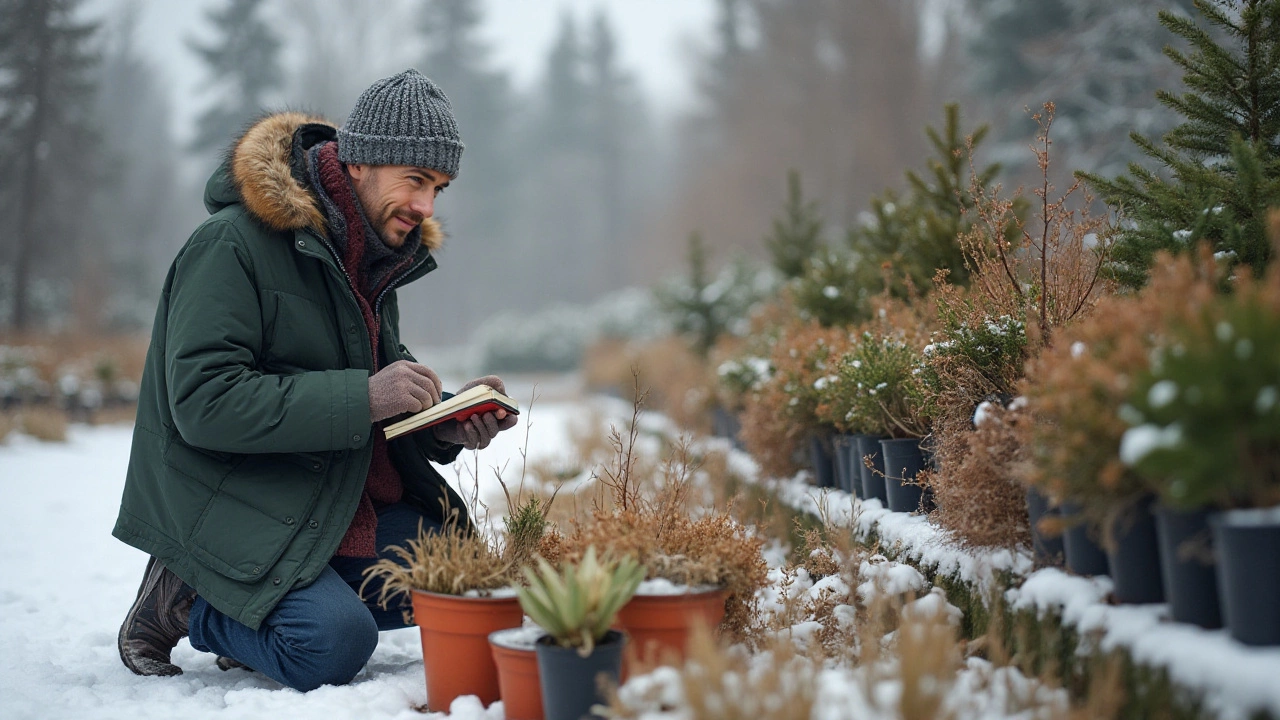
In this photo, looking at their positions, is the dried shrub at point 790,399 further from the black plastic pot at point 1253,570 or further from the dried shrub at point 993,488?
the black plastic pot at point 1253,570

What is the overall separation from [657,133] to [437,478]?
47.6 metres

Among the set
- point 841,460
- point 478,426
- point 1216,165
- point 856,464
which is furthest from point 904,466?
point 478,426

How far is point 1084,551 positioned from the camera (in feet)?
7.54

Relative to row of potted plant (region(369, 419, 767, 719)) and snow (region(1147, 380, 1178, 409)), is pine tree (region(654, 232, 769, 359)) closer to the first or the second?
row of potted plant (region(369, 419, 767, 719))

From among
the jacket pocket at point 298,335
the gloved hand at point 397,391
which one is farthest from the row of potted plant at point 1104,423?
the jacket pocket at point 298,335

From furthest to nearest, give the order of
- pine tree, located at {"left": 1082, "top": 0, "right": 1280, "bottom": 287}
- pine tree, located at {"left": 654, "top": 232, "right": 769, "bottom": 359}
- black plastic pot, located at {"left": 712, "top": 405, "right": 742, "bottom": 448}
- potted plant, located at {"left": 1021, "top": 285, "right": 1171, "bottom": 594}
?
1. pine tree, located at {"left": 654, "top": 232, "right": 769, "bottom": 359}
2. black plastic pot, located at {"left": 712, "top": 405, "right": 742, "bottom": 448}
3. pine tree, located at {"left": 1082, "top": 0, "right": 1280, "bottom": 287}
4. potted plant, located at {"left": 1021, "top": 285, "right": 1171, "bottom": 594}

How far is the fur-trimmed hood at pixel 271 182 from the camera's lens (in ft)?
9.96

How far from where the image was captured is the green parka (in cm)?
286

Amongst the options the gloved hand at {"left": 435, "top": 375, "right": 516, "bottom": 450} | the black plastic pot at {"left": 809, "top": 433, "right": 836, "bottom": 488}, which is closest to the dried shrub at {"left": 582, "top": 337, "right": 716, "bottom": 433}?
the gloved hand at {"left": 435, "top": 375, "right": 516, "bottom": 450}

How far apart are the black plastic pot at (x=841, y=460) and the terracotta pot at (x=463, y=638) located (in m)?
2.07

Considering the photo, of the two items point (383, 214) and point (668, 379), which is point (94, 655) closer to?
point (383, 214)

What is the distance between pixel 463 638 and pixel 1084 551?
1.58 meters

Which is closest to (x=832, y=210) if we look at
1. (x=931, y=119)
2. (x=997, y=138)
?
(x=931, y=119)

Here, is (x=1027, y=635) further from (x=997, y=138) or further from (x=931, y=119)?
(x=931, y=119)
